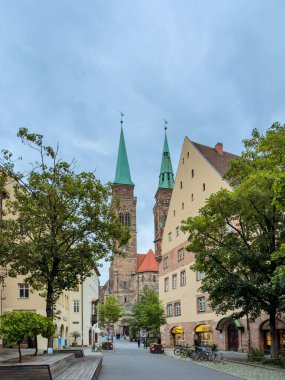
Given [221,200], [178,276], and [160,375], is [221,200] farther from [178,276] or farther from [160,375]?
[178,276]

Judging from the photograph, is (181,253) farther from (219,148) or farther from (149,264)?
(149,264)

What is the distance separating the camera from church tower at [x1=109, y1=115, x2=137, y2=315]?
11838cm

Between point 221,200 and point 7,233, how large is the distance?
11.7 m

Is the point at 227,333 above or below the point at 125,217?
below

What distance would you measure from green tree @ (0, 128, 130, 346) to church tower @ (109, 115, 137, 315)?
9010 centimetres

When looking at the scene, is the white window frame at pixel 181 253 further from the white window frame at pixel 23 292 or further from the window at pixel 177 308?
the white window frame at pixel 23 292

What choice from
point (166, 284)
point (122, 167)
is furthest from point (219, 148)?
point (122, 167)

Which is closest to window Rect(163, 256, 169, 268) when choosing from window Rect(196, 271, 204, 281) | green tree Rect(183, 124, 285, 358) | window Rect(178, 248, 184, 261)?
window Rect(178, 248, 184, 261)

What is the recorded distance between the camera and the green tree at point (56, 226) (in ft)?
83.3

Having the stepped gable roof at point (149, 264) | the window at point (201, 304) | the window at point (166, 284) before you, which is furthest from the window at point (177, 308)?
the stepped gable roof at point (149, 264)

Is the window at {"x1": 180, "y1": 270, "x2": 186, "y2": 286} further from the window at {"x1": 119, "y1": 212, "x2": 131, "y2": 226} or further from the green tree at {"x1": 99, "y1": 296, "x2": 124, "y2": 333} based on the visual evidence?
the window at {"x1": 119, "y1": 212, "x2": 131, "y2": 226}

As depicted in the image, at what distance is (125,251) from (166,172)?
22231 mm

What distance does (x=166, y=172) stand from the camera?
120m

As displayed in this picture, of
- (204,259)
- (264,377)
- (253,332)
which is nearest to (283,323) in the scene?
(253,332)
